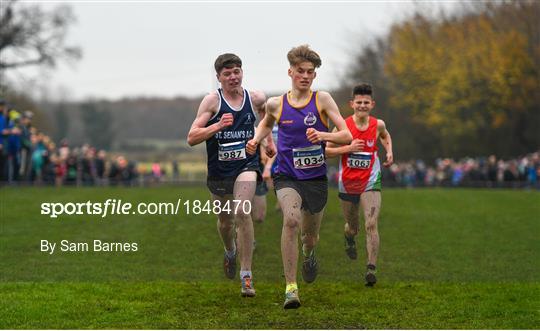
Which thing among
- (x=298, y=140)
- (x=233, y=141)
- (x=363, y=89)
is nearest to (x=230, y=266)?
(x=233, y=141)

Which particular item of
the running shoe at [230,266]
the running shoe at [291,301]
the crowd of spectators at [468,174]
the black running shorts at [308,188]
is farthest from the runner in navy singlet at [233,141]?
the crowd of spectators at [468,174]

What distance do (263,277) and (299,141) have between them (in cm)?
261

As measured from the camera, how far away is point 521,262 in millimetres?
13508

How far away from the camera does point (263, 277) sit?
466 inches

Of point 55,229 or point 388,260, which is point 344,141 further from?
point 55,229

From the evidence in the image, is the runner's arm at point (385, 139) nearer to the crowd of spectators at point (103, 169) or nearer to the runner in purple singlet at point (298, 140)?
the runner in purple singlet at point (298, 140)

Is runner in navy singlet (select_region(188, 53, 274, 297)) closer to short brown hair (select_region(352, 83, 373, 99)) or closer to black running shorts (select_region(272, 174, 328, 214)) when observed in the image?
black running shorts (select_region(272, 174, 328, 214))

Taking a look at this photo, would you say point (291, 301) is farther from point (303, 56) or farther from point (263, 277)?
point (263, 277)

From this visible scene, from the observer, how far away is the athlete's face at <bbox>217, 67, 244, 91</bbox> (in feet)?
33.3

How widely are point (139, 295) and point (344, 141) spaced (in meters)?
2.67

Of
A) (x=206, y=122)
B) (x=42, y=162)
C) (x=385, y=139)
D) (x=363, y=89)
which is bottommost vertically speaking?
(x=42, y=162)

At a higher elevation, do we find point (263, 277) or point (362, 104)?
point (362, 104)

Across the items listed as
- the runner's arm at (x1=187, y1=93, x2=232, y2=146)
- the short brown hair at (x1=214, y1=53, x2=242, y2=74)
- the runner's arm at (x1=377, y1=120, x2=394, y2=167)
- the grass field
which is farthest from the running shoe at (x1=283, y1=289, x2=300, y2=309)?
the runner's arm at (x1=377, y1=120, x2=394, y2=167)

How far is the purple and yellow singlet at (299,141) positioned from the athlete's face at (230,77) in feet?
1.98
